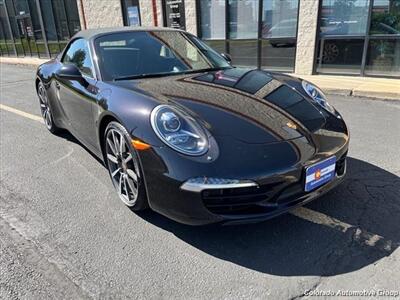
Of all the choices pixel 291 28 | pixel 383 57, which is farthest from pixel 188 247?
pixel 291 28

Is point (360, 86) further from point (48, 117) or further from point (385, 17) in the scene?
point (48, 117)

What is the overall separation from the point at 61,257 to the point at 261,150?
1.52 m

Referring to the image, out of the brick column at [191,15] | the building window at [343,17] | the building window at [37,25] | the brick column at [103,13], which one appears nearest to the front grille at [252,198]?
the building window at [343,17]

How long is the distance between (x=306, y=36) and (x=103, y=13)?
8.26 metres

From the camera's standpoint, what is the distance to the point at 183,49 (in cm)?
358

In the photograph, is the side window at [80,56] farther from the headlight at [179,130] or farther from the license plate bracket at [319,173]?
the license plate bracket at [319,173]

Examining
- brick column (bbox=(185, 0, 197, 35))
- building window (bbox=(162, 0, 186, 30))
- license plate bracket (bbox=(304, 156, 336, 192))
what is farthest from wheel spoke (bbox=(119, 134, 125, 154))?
building window (bbox=(162, 0, 186, 30))

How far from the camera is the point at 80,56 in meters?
3.63

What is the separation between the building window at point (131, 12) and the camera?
11898 mm

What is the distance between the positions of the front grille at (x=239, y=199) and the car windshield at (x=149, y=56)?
4.86ft

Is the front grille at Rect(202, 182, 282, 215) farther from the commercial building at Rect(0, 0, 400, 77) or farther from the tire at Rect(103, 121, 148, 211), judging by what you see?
the commercial building at Rect(0, 0, 400, 77)

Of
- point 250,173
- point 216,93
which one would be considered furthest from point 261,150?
point 216,93

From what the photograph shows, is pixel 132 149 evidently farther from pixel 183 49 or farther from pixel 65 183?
pixel 183 49

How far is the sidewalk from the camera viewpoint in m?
6.31
